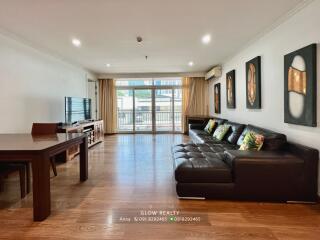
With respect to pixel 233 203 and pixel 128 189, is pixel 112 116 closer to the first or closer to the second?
pixel 128 189

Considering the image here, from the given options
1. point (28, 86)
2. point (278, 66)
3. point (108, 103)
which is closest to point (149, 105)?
point (108, 103)

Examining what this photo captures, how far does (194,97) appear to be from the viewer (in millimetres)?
8328

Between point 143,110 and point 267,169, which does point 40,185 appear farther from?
point 143,110

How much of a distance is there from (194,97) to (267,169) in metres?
6.05

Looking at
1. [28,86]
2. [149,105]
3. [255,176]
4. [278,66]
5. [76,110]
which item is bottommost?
[255,176]

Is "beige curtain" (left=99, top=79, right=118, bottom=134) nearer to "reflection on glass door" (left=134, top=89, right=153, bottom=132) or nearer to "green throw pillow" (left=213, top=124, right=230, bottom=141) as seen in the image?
"reflection on glass door" (left=134, top=89, right=153, bottom=132)

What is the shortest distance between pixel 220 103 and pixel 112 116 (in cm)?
417

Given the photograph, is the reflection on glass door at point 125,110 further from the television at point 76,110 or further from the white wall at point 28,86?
the white wall at point 28,86

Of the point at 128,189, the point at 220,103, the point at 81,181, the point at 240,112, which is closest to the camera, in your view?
the point at 128,189

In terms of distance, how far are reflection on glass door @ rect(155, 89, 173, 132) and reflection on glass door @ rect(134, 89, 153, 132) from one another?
0.28 meters

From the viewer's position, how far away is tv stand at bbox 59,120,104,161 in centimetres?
456

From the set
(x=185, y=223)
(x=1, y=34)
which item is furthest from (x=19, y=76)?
(x=185, y=223)

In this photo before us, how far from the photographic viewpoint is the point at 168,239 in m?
1.82

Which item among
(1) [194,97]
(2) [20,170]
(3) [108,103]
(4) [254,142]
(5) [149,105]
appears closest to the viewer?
(2) [20,170]
